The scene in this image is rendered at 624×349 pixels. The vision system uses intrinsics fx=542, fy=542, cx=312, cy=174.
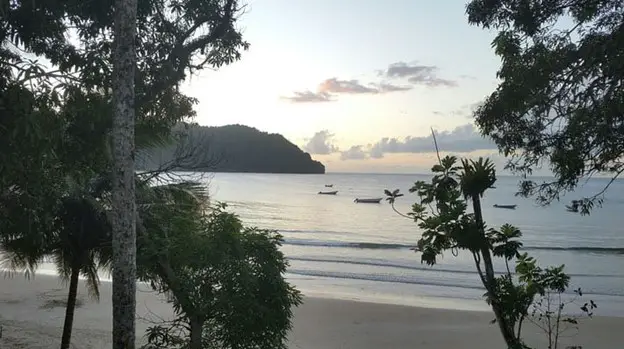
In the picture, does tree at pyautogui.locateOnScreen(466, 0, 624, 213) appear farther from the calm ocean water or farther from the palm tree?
the palm tree

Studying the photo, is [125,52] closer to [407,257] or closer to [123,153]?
[123,153]

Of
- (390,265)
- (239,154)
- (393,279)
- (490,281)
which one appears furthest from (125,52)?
(239,154)

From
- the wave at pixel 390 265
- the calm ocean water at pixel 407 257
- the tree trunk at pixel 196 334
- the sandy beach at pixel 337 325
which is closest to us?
the tree trunk at pixel 196 334

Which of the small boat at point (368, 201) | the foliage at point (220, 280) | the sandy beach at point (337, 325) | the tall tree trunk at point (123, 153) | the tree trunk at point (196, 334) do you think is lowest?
the small boat at point (368, 201)

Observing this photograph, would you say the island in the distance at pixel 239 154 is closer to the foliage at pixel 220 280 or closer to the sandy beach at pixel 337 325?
the foliage at pixel 220 280

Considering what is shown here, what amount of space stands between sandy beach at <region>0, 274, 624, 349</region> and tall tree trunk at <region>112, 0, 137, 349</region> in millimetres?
5457

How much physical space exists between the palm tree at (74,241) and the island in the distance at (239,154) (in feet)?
3.33

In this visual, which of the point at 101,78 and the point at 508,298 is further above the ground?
the point at 101,78

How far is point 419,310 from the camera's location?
47.4ft

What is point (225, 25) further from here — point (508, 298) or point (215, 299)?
point (508, 298)

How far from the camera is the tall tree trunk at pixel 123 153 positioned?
4684mm

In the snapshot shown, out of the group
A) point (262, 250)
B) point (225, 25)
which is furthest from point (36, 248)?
point (225, 25)

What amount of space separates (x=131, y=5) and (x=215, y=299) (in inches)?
126

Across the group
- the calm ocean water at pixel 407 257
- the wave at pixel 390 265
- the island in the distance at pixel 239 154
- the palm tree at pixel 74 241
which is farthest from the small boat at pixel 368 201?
the palm tree at pixel 74 241
